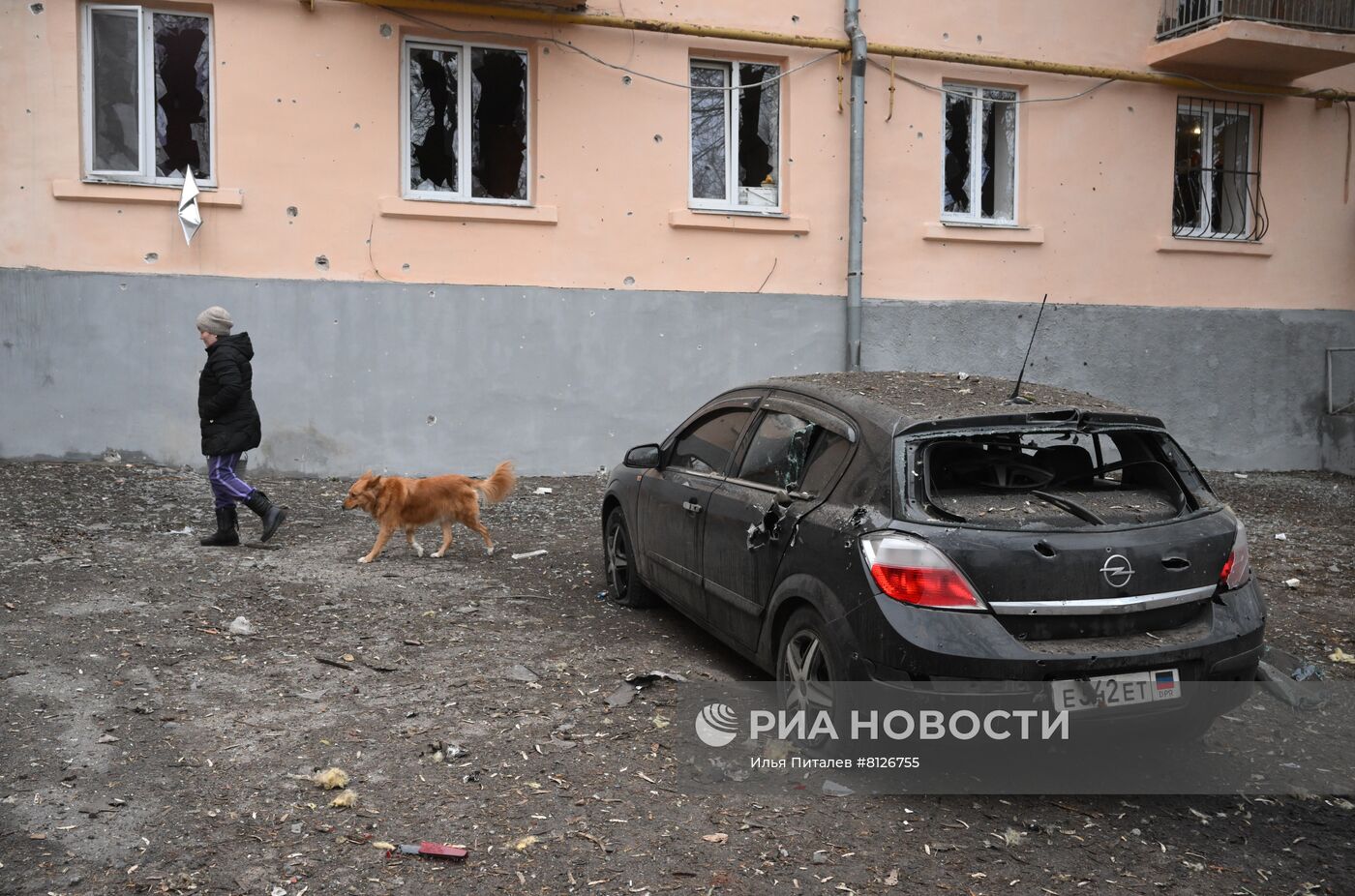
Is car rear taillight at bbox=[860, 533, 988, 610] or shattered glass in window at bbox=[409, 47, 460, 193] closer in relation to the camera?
car rear taillight at bbox=[860, 533, 988, 610]

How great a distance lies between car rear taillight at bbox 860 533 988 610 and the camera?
379cm

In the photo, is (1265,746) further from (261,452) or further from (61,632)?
(261,452)

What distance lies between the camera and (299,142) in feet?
35.0

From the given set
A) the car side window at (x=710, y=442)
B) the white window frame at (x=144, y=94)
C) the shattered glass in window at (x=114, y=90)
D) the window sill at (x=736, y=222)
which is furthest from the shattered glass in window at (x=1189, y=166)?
the shattered glass in window at (x=114, y=90)

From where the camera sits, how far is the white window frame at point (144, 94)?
10.4 metres

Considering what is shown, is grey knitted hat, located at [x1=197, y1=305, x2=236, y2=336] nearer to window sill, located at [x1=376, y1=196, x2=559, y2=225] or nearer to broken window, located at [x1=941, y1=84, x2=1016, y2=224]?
window sill, located at [x1=376, y1=196, x2=559, y2=225]

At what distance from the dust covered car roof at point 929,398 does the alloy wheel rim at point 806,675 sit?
3.01 feet

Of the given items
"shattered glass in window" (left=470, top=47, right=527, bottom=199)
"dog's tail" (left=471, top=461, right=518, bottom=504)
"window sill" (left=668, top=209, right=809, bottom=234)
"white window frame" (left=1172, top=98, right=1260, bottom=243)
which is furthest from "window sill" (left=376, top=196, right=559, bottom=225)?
"white window frame" (left=1172, top=98, right=1260, bottom=243)

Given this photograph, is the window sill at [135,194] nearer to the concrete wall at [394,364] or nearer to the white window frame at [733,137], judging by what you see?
the concrete wall at [394,364]

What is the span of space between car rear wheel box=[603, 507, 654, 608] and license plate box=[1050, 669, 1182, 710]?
3146 millimetres

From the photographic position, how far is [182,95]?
10727 millimetres

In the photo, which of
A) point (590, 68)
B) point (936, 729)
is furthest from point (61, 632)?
point (590, 68)

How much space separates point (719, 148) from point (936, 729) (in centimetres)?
923

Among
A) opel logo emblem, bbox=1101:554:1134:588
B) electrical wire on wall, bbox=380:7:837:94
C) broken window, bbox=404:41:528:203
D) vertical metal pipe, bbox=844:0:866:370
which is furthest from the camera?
vertical metal pipe, bbox=844:0:866:370
